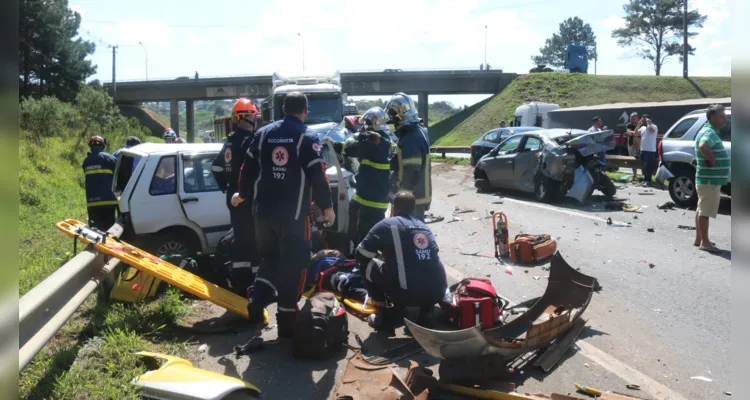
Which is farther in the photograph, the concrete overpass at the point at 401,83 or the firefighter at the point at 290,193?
the concrete overpass at the point at 401,83

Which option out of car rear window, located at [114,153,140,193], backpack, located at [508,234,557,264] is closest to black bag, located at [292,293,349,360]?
backpack, located at [508,234,557,264]

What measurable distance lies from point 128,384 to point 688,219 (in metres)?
10.4

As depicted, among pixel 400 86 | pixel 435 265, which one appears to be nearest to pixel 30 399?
pixel 435 265

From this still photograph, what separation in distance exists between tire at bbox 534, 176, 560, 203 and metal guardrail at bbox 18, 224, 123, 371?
32.9 ft

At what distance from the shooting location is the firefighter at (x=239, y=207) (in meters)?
6.61

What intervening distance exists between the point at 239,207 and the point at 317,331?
87.4 inches

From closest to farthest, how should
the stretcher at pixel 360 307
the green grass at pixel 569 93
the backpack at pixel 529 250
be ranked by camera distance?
the stretcher at pixel 360 307 < the backpack at pixel 529 250 < the green grass at pixel 569 93

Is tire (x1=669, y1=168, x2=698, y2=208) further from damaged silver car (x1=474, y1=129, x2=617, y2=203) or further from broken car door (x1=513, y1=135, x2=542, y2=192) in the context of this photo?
broken car door (x1=513, y1=135, x2=542, y2=192)

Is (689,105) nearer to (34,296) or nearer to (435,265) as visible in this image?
(435,265)

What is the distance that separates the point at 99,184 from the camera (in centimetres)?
905

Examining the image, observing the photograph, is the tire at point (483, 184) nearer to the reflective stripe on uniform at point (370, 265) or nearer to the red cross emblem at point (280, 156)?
the reflective stripe on uniform at point (370, 265)

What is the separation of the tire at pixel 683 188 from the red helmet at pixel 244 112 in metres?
9.70

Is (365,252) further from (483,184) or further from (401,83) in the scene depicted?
(401,83)

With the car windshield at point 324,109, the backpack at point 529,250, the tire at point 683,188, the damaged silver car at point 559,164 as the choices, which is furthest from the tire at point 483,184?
the backpack at point 529,250
